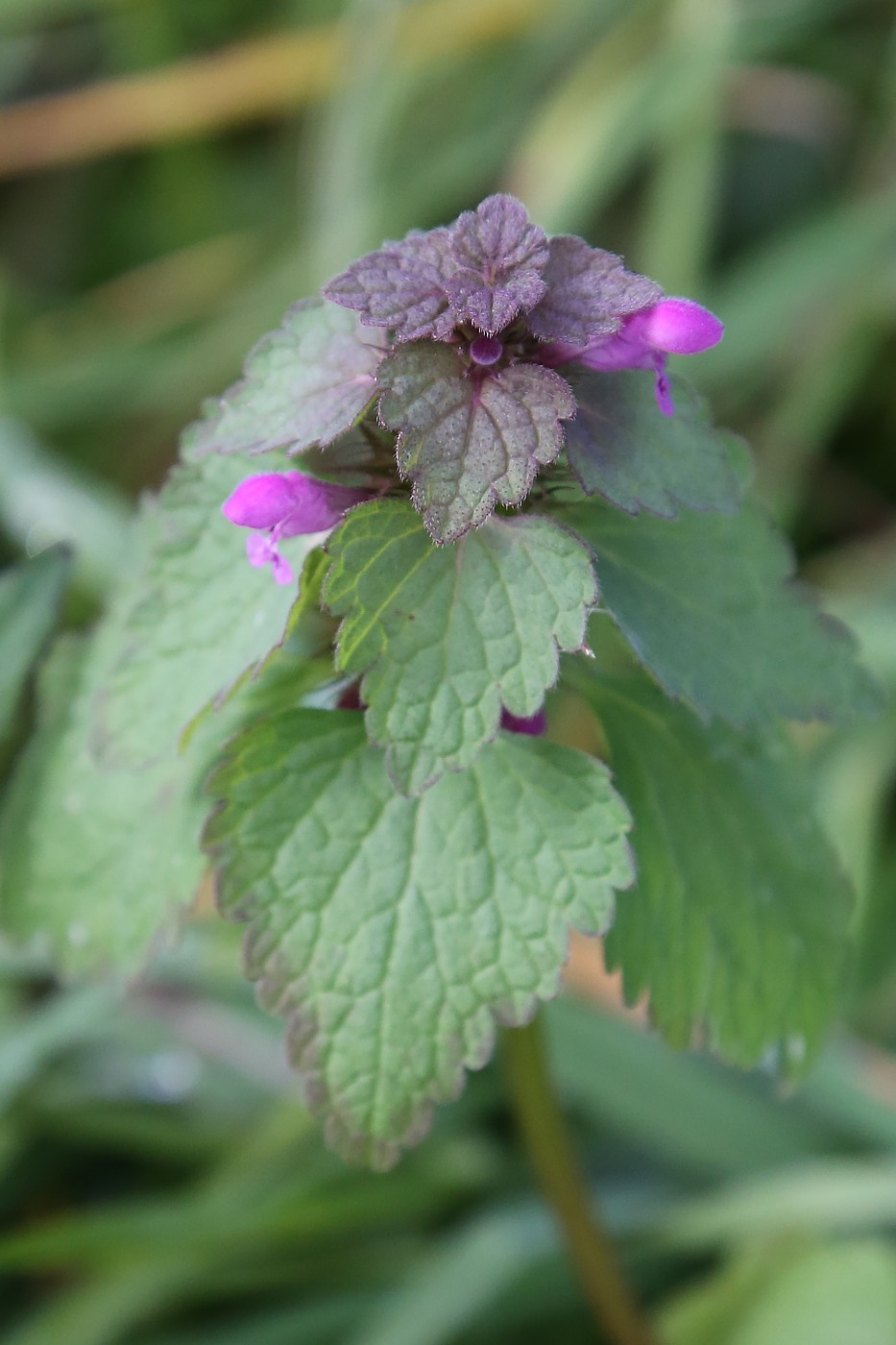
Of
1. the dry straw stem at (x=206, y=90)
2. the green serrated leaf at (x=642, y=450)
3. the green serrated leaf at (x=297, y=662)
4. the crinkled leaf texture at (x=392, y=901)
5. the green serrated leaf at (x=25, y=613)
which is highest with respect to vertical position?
the dry straw stem at (x=206, y=90)

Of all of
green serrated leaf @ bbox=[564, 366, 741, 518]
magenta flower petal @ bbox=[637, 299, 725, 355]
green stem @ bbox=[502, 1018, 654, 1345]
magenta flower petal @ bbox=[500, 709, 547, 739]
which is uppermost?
magenta flower petal @ bbox=[637, 299, 725, 355]

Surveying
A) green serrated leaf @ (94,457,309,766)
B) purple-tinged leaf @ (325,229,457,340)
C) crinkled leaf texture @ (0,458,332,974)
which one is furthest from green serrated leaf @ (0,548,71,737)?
purple-tinged leaf @ (325,229,457,340)

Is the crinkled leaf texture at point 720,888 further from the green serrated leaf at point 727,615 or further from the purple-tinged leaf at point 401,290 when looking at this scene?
the purple-tinged leaf at point 401,290

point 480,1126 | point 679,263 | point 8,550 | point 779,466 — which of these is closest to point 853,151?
point 679,263

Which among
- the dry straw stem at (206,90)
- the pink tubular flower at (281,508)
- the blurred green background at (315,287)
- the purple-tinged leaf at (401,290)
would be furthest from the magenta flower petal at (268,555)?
the dry straw stem at (206,90)

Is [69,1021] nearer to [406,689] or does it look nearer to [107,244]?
[406,689]

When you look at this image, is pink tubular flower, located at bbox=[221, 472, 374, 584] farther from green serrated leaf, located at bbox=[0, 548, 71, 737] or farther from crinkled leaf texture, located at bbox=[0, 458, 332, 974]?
green serrated leaf, located at bbox=[0, 548, 71, 737]

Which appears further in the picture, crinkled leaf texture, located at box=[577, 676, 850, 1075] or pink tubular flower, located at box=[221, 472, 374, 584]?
crinkled leaf texture, located at box=[577, 676, 850, 1075]
